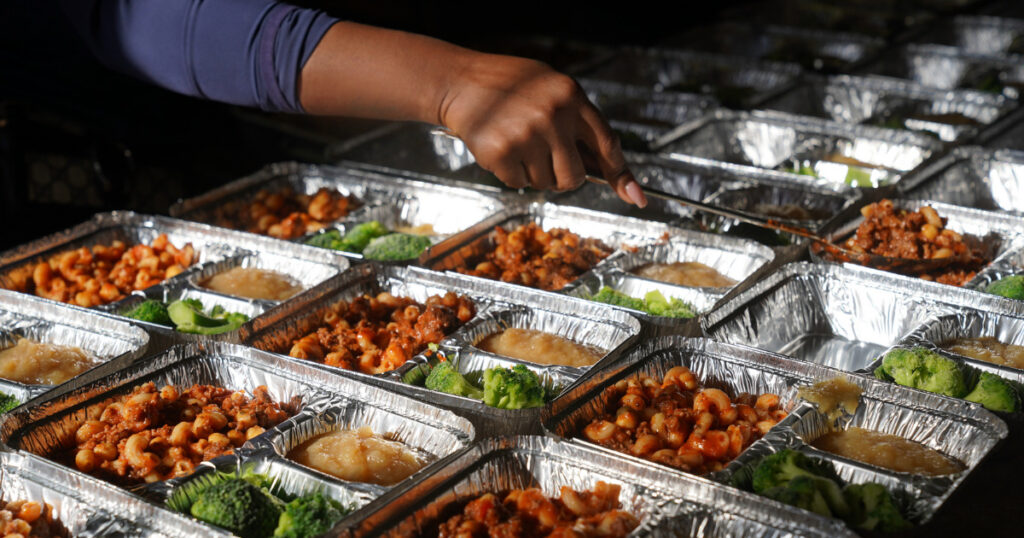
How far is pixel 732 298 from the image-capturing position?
342 centimetres

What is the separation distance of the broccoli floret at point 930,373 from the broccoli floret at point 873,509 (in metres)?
0.56

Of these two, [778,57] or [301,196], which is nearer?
[301,196]

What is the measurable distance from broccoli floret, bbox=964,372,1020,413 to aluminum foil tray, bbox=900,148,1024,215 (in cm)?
195

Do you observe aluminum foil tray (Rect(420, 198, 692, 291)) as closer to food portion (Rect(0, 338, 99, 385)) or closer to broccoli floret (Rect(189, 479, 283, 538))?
food portion (Rect(0, 338, 99, 385))

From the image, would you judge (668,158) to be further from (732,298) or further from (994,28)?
(994,28)

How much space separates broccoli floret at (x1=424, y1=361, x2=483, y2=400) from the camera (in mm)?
2906

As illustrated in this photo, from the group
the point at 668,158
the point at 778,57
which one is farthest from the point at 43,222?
the point at 778,57

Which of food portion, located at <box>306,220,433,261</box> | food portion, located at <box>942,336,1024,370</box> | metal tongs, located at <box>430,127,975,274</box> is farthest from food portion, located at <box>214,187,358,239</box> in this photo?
food portion, located at <box>942,336,1024,370</box>

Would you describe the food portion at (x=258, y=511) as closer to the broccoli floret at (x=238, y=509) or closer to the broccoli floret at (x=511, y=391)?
the broccoli floret at (x=238, y=509)

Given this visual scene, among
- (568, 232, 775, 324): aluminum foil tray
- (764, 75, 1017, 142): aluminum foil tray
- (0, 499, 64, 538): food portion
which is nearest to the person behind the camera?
(0, 499, 64, 538): food portion

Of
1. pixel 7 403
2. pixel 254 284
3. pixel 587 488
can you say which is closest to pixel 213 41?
pixel 254 284

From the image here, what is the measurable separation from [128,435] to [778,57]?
16.5 feet

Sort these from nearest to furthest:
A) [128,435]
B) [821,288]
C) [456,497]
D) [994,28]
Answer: [456,497] < [128,435] < [821,288] < [994,28]

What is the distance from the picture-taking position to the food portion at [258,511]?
2322mm
